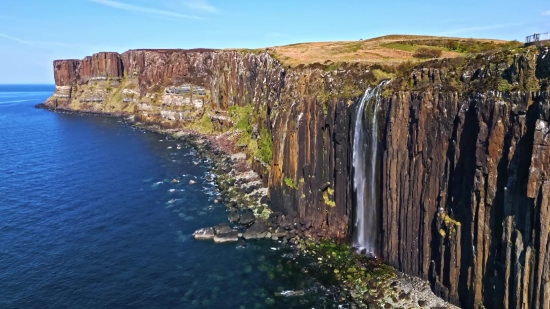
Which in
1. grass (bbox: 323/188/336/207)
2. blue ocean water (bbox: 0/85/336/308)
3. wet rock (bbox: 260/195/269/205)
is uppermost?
grass (bbox: 323/188/336/207)

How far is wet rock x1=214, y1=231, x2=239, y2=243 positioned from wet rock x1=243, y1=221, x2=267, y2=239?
48.2 inches

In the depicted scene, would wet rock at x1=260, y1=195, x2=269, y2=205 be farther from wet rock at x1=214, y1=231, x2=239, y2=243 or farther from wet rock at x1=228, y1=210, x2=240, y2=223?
wet rock at x1=214, y1=231, x2=239, y2=243

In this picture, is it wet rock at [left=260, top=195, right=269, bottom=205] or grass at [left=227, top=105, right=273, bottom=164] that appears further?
grass at [left=227, top=105, right=273, bottom=164]

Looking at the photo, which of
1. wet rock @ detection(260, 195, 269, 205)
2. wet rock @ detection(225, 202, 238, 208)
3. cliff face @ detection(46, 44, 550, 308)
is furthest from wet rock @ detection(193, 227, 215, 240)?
wet rock @ detection(260, 195, 269, 205)

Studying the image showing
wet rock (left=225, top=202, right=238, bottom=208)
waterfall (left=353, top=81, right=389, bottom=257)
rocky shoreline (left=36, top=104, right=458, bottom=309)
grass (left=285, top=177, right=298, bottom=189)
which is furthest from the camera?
wet rock (left=225, top=202, right=238, bottom=208)

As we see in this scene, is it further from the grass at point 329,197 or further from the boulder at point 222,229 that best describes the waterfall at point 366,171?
the boulder at point 222,229

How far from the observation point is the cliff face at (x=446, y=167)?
96.0 feet

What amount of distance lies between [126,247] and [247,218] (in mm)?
16108

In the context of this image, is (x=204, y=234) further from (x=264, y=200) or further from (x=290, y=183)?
(x=290, y=183)

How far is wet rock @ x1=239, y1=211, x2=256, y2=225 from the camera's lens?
54.0m

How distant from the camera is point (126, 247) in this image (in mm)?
48781

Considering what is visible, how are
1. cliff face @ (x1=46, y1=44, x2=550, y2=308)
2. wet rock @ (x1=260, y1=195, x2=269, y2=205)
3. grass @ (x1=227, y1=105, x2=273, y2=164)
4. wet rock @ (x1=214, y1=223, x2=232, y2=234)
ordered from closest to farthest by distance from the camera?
cliff face @ (x1=46, y1=44, x2=550, y2=308) → wet rock @ (x1=214, y1=223, x2=232, y2=234) → wet rock @ (x1=260, y1=195, x2=269, y2=205) → grass @ (x1=227, y1=105, x2=273, y2=164)

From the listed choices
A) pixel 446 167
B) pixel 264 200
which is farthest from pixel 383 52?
pixel 446 167

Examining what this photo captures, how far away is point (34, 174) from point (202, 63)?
74.4 metres
